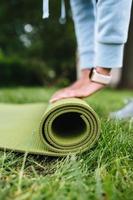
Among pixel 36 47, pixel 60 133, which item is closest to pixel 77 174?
pixel 60 133

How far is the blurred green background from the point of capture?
36.7 ft

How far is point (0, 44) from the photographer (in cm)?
1644

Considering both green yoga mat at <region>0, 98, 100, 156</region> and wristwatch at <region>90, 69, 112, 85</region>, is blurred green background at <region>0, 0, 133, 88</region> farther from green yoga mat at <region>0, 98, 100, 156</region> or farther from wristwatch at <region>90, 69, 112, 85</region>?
green yoga mat at <region>0, 98, 100, 156</region>

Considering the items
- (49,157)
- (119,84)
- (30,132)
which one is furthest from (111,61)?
(119,84)

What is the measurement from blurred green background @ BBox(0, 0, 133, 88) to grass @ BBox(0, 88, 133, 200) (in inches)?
304

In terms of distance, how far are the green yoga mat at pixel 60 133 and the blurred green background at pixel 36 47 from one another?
24.5 ft

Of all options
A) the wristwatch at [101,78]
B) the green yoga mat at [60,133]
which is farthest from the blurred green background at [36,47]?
the green yoga mat at [60,133]

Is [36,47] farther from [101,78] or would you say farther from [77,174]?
[77,174]

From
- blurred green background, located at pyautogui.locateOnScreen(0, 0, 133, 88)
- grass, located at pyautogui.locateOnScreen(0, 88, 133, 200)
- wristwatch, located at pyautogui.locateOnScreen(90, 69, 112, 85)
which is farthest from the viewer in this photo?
blurred green background, located at pyautogui.locateOnScreen(0, 0, 133, 88)

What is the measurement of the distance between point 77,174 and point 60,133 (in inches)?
19.2

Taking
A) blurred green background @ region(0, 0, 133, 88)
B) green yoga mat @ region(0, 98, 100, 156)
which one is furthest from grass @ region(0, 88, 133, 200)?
blurred green background @ region(0, 0, 133, 88)

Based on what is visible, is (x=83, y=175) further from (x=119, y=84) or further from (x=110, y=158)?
(x=119, y=84)

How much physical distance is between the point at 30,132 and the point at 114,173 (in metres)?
0.60

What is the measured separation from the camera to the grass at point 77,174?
131cm
